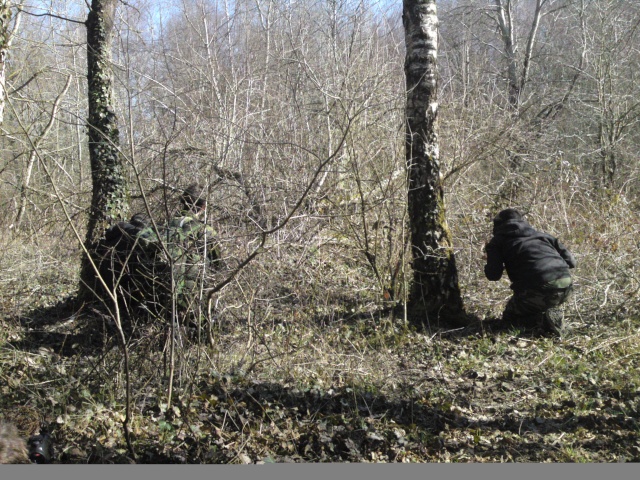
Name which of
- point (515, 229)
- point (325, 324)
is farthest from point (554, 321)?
point (325, 324)

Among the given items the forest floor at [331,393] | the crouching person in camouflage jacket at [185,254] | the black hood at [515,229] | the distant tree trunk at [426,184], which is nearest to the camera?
the forest floor at [331,393]

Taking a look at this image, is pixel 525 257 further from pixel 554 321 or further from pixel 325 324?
pixel 325 324

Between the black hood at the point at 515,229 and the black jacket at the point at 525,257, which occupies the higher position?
the black hood at the point at 515,229

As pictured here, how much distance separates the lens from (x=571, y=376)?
215 inches

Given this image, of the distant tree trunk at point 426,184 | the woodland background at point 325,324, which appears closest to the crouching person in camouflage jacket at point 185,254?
the woodland background at point 325,324

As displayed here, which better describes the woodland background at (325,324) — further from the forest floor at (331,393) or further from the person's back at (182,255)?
the person's back at (182,255)

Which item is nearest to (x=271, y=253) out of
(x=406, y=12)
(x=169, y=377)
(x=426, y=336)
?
(x=426, y=336)

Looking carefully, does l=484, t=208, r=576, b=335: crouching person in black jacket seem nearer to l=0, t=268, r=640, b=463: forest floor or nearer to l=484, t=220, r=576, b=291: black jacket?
l=484, t=220, r=576, b=291: black jacket

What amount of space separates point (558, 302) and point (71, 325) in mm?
5519

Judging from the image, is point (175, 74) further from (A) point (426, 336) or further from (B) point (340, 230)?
(A) point (426, 336)

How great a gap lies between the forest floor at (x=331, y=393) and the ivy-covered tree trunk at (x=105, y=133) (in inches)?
56.0

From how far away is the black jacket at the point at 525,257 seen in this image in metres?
6.41

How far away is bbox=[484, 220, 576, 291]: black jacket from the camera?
641cm

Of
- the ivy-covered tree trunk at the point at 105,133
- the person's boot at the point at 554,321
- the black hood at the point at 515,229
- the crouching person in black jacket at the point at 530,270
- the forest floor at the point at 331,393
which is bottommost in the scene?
the forest floor at the point at 331,393
